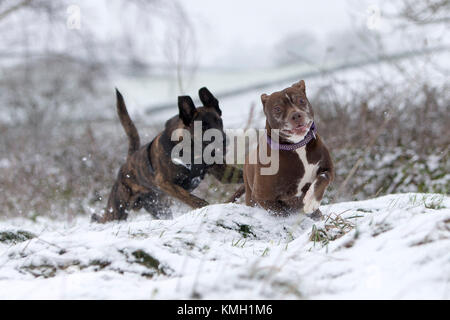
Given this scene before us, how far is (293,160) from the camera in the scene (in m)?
3.39

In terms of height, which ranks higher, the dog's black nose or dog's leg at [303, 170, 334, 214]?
the dog's black nose

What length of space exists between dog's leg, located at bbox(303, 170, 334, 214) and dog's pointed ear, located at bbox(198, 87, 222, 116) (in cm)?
151

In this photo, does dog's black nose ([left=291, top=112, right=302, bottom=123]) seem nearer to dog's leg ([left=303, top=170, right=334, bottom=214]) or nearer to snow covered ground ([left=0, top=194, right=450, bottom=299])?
dog's leg ([left=303, top=170, right=334, bottom=214])

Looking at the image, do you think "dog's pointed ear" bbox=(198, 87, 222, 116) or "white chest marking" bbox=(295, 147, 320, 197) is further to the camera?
"dog's pointed ear" bbox=(198, 87, 222, 116)

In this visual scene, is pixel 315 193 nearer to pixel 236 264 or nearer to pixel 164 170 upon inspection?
pixel 236 264

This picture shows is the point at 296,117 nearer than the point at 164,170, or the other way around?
the point at 296,117

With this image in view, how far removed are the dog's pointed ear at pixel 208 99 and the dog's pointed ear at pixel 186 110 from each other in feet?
0.55

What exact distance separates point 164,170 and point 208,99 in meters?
0.79

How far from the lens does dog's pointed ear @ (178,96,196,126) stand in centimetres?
433

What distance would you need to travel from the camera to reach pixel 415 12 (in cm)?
715

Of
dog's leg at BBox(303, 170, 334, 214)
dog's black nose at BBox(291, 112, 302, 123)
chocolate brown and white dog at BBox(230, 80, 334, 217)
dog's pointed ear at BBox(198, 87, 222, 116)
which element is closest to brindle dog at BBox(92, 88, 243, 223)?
dog's pointed ear at BBox(198, 87, 222, 116)

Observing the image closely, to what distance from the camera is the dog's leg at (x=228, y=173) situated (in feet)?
15.0

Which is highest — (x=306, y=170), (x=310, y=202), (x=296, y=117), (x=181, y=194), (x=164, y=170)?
(x=296, y=117)

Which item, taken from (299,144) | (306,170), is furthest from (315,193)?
(299,144)
